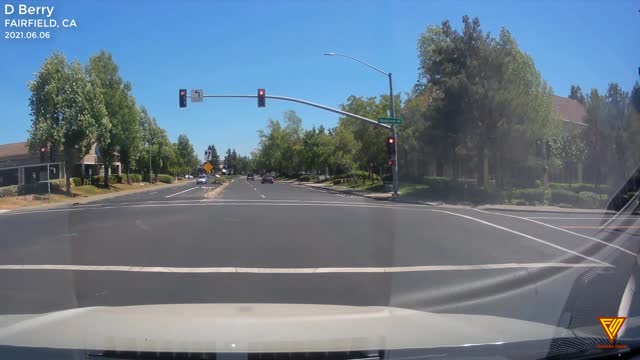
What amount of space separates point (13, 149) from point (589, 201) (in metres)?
61.6

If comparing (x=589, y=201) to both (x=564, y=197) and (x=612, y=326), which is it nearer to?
(x=564, y=197)

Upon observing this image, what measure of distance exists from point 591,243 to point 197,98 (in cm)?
2111

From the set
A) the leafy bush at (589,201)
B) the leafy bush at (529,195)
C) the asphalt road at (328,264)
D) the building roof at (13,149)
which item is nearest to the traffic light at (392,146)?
the leafy bush at (529,195)

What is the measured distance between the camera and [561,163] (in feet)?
138

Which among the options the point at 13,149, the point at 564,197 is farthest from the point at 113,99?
the point at 564,197

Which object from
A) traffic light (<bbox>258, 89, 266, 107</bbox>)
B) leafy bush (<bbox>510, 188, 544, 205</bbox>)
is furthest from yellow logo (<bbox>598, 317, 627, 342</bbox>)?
leafy bush (<bbox>510, 188, 544, 205</bbox>)

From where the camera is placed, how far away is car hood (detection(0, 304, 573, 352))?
11.5 feet

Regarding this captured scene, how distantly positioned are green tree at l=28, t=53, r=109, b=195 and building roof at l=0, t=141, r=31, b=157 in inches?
653

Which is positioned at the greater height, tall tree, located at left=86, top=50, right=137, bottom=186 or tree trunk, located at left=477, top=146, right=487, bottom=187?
tall tree, located at left=86, top=50, right=137, bottom=186

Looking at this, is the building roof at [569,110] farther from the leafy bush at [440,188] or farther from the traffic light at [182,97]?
the traffic light at [182,97]

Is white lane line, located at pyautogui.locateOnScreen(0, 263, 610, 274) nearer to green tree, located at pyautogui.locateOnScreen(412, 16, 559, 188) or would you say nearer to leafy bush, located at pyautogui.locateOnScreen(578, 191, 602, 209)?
leafy bush, located at pyautogui.locateOnScreen(578, 191, 602, 209)

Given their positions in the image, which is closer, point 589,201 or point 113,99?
point 589,201

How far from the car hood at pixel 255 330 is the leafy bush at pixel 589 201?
2598 centimetres

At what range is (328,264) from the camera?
10.3 metres
